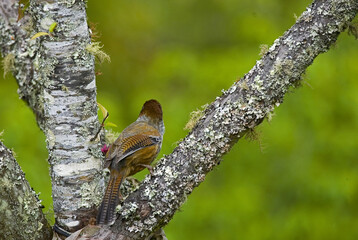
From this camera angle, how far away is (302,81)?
3225mm

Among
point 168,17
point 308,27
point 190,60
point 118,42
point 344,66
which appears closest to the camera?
point 308,27

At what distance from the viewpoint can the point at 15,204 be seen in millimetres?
2838

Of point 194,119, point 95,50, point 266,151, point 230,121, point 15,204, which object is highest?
point 266,151

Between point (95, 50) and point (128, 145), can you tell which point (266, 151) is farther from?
point (95, 50)

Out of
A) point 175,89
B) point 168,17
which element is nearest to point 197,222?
point 175,89

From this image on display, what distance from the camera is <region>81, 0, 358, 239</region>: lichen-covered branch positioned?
3035mm

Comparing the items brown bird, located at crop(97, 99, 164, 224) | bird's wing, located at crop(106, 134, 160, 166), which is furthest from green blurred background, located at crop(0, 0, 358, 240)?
bird's wing, located at crop(106, 134, 160, 166)

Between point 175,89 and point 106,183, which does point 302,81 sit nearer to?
point 106,183

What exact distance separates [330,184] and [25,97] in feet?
11.4

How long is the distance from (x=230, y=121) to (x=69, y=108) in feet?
2.94

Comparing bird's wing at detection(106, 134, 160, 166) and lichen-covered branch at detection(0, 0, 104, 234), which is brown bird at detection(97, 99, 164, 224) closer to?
bird's wing at detection(106, 134, 160, 166)

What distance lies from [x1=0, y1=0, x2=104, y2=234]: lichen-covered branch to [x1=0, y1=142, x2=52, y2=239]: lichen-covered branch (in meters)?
0.29

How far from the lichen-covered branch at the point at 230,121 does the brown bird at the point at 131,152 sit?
0.41 ft

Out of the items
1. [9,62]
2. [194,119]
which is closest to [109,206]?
[194,119]
